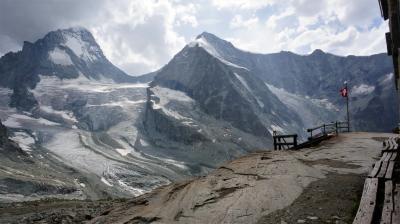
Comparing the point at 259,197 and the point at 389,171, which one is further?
the point at 389,171

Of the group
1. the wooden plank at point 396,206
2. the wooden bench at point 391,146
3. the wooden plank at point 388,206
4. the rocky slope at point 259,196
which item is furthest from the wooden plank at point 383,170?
the wooden bench at point 391,146

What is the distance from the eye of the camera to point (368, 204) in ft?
34.8

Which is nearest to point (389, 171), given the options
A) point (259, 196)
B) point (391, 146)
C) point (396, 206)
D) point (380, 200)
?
point (380, 200)

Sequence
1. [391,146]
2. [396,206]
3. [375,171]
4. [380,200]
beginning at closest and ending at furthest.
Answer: [396,206] → [380,200] → [375,171] → [391,146]

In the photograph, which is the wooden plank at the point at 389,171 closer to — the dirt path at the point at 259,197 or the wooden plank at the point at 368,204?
the wooden plank at the point at 368,204

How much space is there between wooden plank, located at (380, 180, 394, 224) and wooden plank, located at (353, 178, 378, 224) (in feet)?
0.84

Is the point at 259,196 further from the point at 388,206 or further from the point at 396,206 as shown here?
the point at 396,206

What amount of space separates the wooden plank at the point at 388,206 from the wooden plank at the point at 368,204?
255 millimetres

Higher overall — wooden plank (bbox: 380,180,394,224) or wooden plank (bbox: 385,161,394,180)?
wooden plank (bbox: 385,161,394,180)

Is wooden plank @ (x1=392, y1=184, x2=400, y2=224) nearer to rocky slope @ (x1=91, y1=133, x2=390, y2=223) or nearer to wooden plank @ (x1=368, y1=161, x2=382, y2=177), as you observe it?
rocky slope @ (x1=91, y1=133, x2=390, y2=223)

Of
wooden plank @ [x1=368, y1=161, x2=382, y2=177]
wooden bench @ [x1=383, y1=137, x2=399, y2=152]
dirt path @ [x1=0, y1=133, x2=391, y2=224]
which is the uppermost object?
wooden bench @ [x1=383, y1=137, x2=399, y2=152]

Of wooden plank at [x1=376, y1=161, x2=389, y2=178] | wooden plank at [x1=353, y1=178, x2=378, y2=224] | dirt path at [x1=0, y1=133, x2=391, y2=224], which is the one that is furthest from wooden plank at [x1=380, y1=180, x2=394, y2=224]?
wooden plank at [x1=376, y1=161, x2=389, y2=178]

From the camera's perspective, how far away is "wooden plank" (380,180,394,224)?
9.39 meters

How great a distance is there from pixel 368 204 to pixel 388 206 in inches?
19.9
